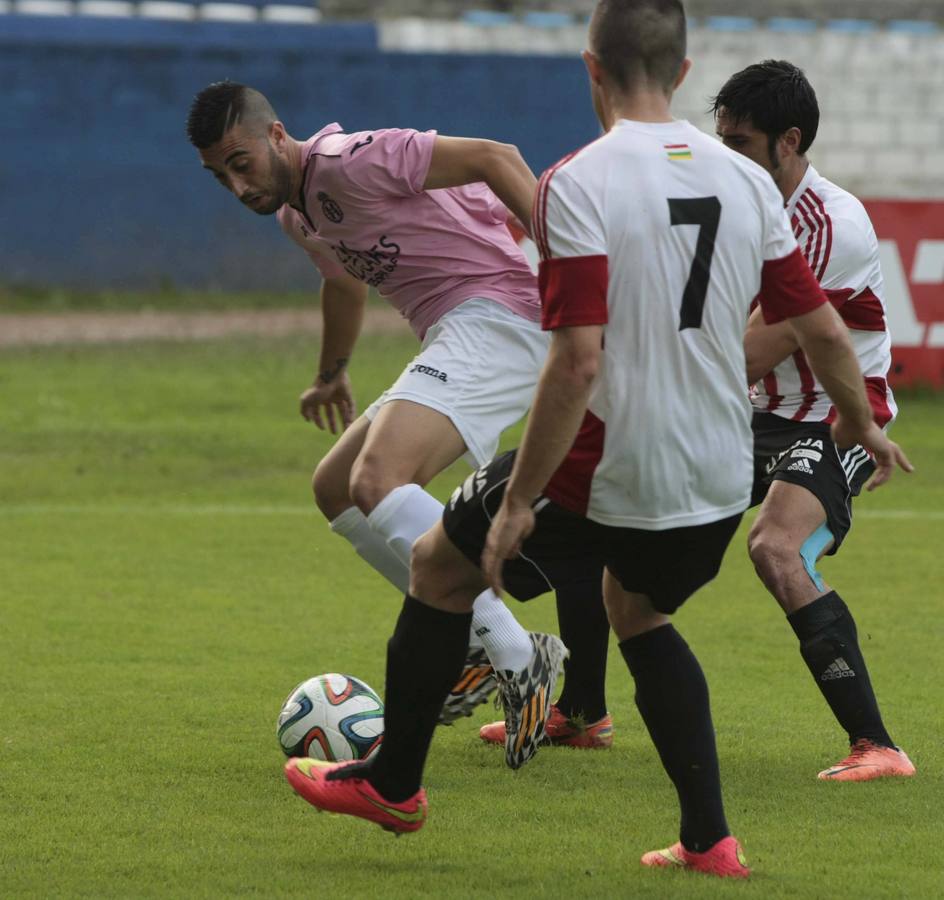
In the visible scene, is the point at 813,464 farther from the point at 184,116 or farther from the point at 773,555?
the point at 184,116

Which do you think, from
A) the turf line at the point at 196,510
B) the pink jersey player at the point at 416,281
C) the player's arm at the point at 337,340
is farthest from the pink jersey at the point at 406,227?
the turf line at the point at 196,510

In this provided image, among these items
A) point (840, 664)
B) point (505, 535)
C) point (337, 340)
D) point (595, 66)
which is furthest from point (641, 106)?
point (337, 340)

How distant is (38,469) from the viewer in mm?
10906

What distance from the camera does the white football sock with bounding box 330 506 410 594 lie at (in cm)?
491

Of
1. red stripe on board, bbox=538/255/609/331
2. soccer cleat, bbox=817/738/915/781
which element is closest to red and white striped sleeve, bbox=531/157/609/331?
red stripe on board, bbox=538/255/609/331

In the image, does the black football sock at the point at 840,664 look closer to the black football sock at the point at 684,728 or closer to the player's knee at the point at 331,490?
the black football sock at the point at 684,728

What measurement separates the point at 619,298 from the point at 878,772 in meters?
1.90

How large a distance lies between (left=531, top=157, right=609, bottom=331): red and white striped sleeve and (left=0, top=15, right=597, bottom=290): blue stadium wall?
1761 cm

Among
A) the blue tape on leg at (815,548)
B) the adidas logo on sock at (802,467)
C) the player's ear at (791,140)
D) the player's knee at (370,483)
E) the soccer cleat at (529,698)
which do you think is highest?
the player's ear at (791,140)

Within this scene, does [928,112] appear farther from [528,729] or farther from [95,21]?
[528,729]

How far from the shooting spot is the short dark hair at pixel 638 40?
3.33 metres

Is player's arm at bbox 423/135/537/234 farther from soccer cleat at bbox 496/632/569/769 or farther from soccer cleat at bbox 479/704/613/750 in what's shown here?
soccer cleat at bbox 479/704/613/750

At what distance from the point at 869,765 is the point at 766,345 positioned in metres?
1.20

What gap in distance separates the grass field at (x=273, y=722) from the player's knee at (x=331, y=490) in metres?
0.73
